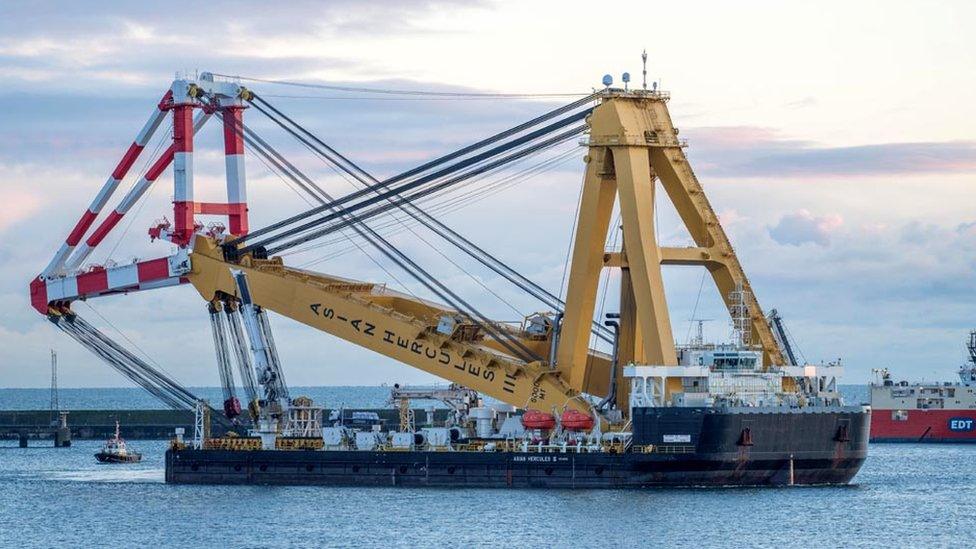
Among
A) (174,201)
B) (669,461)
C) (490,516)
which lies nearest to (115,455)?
(174,201)

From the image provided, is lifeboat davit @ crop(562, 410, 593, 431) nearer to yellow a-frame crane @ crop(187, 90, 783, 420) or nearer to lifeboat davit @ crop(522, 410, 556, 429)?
yellow a-frame crane @ crop(187, 90, 783, 420)

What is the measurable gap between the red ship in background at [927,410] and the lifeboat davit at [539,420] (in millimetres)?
51619

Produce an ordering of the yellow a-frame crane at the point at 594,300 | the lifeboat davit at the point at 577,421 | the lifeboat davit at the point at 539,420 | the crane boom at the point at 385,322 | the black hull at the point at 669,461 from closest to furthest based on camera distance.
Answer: the black hull at the point at 669,461 < the yellow a-frame crane at the point at 594,300 < the lifeboat davit at the point at 577,421 < the lifeboat davit at the point at 539,420 < the crane boom at the point at 385,322

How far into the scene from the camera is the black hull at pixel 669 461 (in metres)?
68.2

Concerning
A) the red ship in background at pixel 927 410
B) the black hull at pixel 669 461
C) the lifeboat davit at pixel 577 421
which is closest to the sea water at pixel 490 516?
the black hull at pixel 669 461

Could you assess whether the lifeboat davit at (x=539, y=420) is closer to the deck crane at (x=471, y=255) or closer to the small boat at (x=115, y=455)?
the deck crane at (x=471, y=255)

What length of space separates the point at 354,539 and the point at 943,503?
976 inches

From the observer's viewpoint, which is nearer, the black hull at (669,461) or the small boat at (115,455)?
the black hull at (669,461)

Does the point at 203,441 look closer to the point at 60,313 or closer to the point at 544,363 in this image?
the point at 60,313

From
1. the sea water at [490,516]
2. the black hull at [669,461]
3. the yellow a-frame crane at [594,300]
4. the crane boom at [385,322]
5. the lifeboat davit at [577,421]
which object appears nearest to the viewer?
the sea water at [490,516]

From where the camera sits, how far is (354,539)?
5969 centimetres

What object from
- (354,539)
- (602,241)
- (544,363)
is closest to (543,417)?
(544,363)

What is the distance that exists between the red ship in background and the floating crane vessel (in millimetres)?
47217

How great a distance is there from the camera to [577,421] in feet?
234
